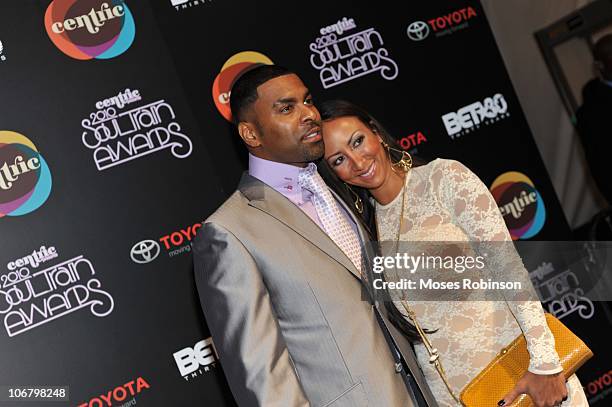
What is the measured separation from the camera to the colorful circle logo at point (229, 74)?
408 centimetres

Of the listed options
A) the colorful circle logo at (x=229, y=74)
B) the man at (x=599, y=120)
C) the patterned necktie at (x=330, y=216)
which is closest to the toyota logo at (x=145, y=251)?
the colorful circle logo at (x=229, y=74)

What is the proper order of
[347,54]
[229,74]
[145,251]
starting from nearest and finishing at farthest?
[145,251] < [229,74] < [347,54]

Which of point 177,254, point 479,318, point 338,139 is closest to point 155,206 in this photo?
point 177,254

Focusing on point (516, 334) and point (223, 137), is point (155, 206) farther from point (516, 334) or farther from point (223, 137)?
point (516, 334)

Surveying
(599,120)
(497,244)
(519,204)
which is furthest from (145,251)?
(599,120)

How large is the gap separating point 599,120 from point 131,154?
10.4ft

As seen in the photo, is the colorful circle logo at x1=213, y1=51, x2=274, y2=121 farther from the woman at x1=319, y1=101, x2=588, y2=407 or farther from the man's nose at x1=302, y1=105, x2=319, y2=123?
the man's nose at x1=302, y1=105, x2=319, y2=123

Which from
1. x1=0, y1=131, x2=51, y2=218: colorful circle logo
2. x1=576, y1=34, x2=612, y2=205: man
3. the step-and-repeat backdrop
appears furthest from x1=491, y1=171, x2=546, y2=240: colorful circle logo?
x1=0, y1=131, x2=51, y2=218: colorful circle logo

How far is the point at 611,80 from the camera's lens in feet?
17.8

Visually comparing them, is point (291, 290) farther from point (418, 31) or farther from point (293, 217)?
point (418, 31)

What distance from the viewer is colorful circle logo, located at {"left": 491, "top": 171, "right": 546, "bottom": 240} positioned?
15.2ft

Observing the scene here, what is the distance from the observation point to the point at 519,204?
183 inches

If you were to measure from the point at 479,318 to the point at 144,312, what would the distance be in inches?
69.7

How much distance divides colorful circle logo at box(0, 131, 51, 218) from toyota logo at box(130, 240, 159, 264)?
484 mm
